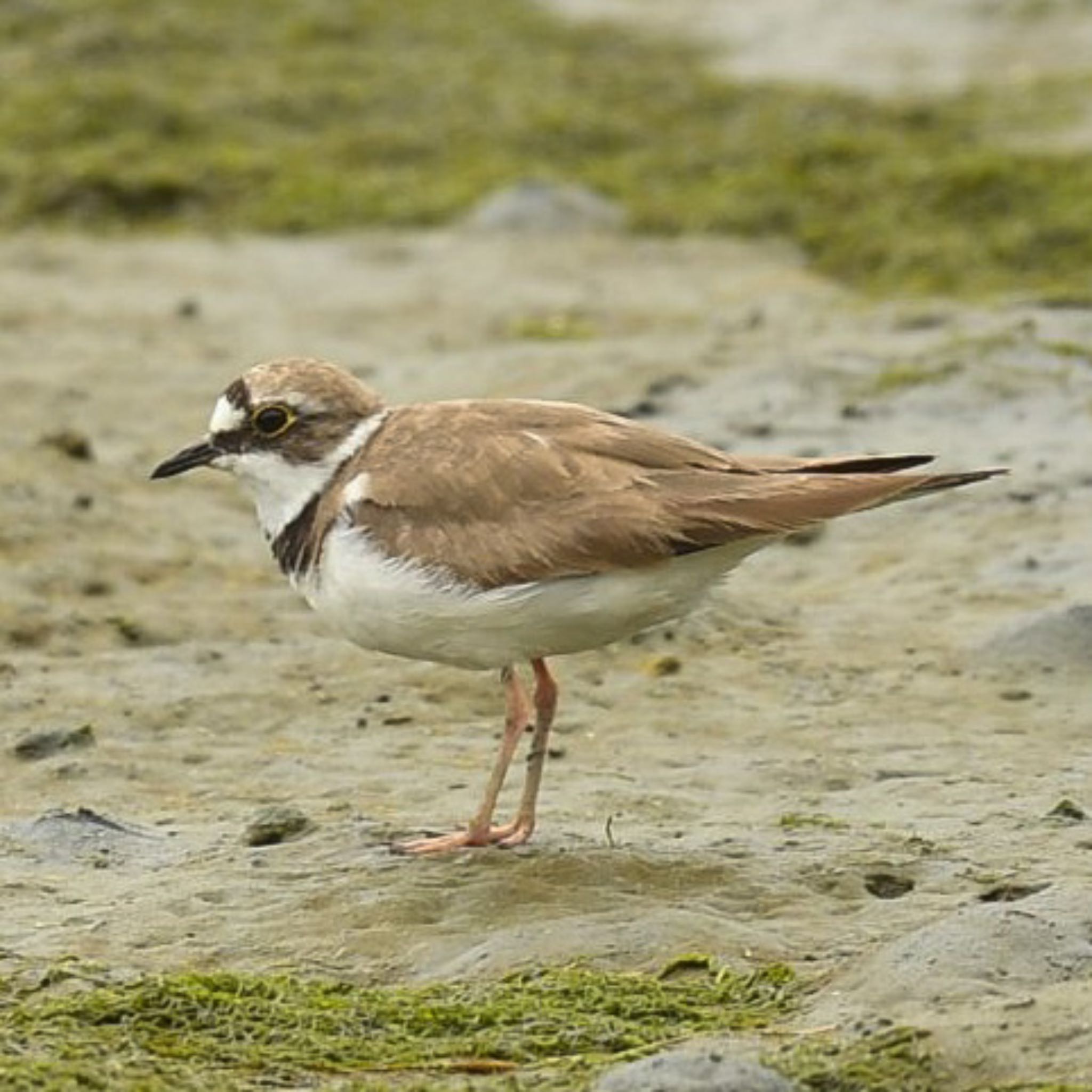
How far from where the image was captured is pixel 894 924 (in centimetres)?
700

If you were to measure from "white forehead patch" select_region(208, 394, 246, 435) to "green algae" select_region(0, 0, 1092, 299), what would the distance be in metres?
6.33

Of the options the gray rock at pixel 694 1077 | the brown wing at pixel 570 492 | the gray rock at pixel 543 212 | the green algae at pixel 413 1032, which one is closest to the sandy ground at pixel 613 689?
the green algae at pixel 413 1032

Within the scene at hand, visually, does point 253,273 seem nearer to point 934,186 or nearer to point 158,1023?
point 934,186

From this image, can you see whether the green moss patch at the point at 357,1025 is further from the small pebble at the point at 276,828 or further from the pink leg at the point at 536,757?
the small pebble at the point at 276,828

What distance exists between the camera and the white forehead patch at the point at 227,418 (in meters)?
8.23

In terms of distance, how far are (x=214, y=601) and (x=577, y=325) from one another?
4.10 meters

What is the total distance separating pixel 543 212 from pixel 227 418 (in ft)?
26.3

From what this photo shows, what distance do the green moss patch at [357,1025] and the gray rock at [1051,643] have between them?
10.2 ft

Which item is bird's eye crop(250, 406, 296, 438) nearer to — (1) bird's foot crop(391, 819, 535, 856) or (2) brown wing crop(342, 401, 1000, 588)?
(2) brown wing crop(342, 401, 1000, 588)

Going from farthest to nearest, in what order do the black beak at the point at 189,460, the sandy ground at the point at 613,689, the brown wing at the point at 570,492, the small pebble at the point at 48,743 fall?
the small pebble at the point at 48,743
the black beak at the point at 189,460
the brown wing at the point at 570,492
the sandy ground at the point at 613,689

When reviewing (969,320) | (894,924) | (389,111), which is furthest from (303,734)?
(389,111)

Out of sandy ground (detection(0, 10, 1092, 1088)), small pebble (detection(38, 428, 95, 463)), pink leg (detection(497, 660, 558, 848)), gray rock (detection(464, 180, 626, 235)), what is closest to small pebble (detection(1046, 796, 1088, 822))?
sandy ground (detection(0, 10, 1092, 1088))

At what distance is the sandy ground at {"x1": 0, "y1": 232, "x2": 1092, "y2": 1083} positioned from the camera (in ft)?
23.0

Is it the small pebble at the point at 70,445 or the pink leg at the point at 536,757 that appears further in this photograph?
the small pebble at the point at 70,445
